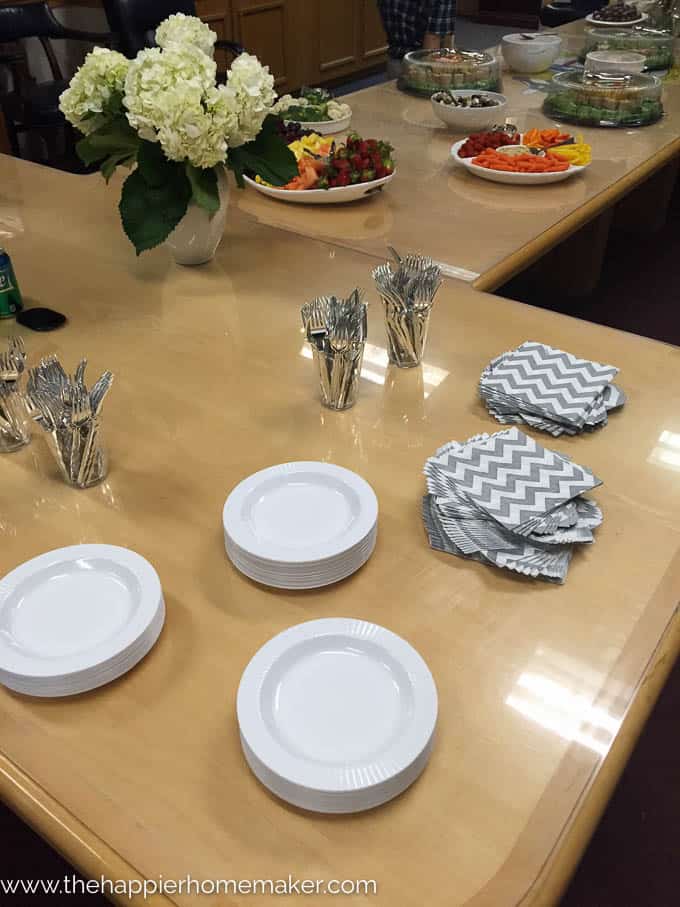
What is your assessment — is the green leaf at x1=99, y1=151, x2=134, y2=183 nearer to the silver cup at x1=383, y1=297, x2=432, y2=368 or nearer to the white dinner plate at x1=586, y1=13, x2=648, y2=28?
the silver cup at x1=383, y1=297, x2=432, y2=368

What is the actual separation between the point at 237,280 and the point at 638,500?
2.57 ft

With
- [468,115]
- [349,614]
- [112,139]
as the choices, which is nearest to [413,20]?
[468,115]

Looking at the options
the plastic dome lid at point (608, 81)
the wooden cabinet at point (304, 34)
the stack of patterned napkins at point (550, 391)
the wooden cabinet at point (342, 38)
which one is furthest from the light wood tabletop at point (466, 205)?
the wooden cabinet at point (342, 38)

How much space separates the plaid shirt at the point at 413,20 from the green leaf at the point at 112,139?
2.16 meters

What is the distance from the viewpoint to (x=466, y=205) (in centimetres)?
164

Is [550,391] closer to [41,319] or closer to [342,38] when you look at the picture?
[41,319]

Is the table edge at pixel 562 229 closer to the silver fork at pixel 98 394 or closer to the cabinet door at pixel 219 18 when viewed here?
the silver fork at pixel 98 394

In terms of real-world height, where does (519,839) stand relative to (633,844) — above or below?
above

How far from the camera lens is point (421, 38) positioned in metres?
3.16

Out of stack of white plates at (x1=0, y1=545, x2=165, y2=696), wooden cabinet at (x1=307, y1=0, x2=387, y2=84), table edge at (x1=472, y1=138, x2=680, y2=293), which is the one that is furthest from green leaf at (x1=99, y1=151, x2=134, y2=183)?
wooden cabinet at (x1=307, y1=0, x2=387, y2=84)

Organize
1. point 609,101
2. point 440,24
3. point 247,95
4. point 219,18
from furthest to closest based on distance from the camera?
point 219,18
point 440,24
point 609,101
point 247,95

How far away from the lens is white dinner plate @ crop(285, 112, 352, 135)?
6.47 ft

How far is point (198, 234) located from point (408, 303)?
0.49m

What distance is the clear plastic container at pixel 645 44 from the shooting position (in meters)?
2.66
